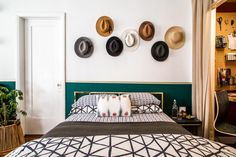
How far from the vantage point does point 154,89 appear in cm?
364

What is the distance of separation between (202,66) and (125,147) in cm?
229

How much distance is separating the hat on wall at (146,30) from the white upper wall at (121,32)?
7 cm

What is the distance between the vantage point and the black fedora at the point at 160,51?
3572mm

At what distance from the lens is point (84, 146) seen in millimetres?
1487

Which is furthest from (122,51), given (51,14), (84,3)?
(51,14)

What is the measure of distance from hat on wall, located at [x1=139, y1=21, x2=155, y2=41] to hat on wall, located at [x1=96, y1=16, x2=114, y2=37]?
0.48 m

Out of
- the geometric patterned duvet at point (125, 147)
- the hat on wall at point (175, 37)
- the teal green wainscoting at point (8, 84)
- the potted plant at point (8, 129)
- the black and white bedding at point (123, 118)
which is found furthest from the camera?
the teal green wainscoting at point (8, 84)

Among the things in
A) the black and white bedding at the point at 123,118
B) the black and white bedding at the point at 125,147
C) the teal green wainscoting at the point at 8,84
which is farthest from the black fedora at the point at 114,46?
the black and white bedding at the point at 125,147

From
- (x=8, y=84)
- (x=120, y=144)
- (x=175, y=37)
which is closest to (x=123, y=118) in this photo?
(x=120, y=144)

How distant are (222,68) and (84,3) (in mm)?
2932

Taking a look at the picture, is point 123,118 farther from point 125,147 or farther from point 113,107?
point 125,147

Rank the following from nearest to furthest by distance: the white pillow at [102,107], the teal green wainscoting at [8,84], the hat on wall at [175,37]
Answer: the white pillow at [102,107] → the hat on wall at [175,37] → the teal green wainscoting at [8,84]

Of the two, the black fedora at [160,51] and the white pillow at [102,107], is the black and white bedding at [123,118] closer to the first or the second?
the white pillow at [102,107]

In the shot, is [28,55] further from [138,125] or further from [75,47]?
[138,125]
